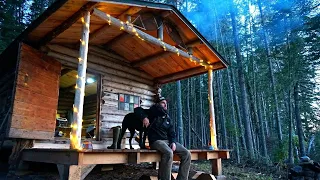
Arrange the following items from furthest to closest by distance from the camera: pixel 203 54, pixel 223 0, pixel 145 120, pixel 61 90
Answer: pixel 223 0 < pixel 61 90 < pixel 203 54 < pixel 145 120

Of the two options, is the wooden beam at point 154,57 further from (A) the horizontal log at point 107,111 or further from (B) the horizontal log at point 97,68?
(A) the horizontal log at point 107,111

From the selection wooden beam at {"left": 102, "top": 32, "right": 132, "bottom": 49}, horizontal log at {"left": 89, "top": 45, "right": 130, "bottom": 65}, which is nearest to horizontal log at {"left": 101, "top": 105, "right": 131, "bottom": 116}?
horizontal log at {"left": 89, "top": 45, "right": 130, "bottom": 65}

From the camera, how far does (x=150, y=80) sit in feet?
32.7

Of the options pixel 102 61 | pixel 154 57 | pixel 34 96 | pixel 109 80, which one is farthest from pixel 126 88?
pixel 34 96

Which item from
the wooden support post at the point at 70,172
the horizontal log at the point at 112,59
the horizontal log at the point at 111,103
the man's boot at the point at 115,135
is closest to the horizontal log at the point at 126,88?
the horizontal log at the point at 111,103

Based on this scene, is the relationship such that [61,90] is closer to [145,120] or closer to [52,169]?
[52,169]

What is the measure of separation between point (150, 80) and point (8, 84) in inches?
197

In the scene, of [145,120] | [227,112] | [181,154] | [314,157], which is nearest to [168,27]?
[145,120]

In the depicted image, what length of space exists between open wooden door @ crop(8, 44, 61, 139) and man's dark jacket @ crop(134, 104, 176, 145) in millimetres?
2694

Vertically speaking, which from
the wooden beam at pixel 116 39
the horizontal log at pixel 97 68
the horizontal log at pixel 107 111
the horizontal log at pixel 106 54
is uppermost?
the wooden beam at pixel 116 39

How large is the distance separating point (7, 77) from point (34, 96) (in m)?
2.49

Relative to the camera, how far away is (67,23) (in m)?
5.42

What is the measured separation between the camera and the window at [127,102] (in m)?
8.54

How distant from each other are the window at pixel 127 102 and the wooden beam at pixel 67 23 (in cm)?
318
